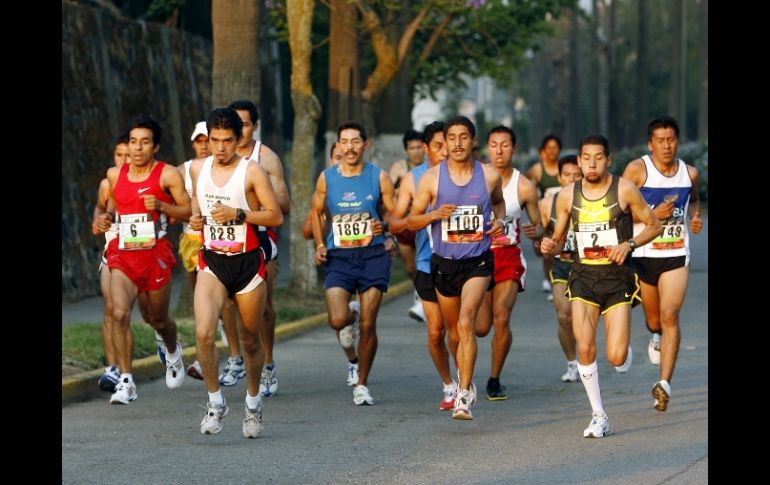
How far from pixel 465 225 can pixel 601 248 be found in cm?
100

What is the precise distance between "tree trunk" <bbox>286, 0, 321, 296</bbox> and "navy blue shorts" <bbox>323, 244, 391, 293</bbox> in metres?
7.17

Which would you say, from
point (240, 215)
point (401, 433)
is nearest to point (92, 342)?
point (240, 215)

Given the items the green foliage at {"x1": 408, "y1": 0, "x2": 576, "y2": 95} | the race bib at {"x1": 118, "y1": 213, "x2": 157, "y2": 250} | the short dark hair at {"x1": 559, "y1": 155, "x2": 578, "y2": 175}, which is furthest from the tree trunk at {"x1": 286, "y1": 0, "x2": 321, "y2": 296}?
the green foliage at {"x1": 408, "y1": 0, "x2": 576, "y2": 95}

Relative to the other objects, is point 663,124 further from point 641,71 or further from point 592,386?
point 641,71

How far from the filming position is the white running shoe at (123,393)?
12.4 metres

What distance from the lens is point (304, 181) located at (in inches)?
794

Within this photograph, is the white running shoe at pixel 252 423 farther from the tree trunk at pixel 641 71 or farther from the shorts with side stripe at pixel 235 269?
the tree trunk at pixel 641 71

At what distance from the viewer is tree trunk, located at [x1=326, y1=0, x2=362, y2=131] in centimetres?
2359

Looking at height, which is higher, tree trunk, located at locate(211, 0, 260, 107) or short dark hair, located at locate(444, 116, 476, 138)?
tree trunk, located at locate(211, 0, 260, 107)

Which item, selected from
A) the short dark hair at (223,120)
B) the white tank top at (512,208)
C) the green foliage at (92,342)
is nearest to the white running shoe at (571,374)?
the white tank top at (512,208)

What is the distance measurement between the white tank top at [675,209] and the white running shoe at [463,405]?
5.95 ft

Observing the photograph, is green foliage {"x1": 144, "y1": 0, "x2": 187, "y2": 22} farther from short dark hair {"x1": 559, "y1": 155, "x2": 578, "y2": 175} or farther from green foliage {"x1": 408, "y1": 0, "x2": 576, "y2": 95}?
short dark hair {"x1": 559, "y1": 155, "x2": 578, "y2": 175}

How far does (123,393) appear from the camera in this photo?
40.7ft

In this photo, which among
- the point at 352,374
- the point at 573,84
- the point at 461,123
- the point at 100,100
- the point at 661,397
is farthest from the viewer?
the point at 573,84
